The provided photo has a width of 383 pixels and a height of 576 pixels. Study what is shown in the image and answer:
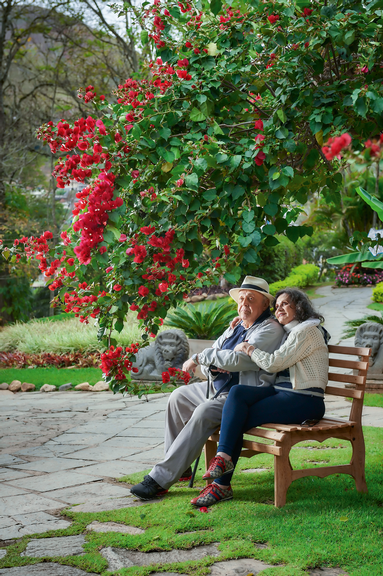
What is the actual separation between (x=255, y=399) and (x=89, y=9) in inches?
588

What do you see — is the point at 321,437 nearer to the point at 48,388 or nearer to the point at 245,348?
the point at 245,348

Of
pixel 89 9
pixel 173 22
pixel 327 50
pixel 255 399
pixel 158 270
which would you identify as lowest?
pixel 255 399

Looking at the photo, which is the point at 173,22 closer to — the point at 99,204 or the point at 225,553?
the point at 99,204

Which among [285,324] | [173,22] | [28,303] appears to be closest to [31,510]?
[285,324]

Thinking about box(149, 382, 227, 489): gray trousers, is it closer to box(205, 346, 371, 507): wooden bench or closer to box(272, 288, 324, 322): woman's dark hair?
box(205, 346, 371, 507): wooden bench

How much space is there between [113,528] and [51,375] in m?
6.12

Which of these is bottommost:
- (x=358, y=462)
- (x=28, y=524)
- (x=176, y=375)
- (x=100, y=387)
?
(x=100, y=387)

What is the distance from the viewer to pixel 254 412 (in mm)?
3182

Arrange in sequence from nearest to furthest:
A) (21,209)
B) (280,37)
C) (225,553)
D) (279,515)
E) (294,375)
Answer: (225,553), (280,37), (279,515), (294,375), (21,209)

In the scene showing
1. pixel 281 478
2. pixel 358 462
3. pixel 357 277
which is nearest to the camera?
pixel 281 478

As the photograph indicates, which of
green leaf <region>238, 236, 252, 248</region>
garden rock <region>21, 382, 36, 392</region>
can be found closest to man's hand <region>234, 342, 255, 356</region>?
green leaf <region>238, 236, 252, 248</region>

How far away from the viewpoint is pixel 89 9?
15.3 meters

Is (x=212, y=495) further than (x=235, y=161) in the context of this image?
Yes

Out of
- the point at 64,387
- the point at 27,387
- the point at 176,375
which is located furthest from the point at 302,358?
the point at 27,387
